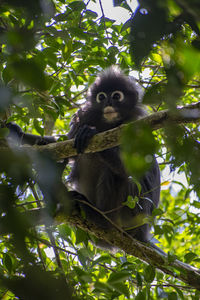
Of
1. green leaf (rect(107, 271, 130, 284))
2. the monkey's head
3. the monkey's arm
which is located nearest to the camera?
green leaf (rect(107, 271, 130, 284))

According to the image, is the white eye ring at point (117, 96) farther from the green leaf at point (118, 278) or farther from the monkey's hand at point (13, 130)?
the green leaf at point (118, 278)

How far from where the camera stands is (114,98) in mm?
4832

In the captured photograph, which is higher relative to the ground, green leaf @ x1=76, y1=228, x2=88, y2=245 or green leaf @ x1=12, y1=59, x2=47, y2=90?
green leaf @ x1=12, y1=59, x2=47, y2=90

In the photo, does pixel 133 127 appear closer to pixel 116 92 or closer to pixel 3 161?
pixel 3 161

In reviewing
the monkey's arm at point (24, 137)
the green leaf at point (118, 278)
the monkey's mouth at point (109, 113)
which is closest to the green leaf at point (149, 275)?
the green leaf at point (118, 278)

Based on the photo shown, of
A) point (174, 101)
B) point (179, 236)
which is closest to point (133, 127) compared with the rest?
point (174, 101)

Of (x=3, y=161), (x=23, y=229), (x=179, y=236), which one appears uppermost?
(x=3, y=161)

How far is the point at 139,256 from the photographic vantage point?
3.25m

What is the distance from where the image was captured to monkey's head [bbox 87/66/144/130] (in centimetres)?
470

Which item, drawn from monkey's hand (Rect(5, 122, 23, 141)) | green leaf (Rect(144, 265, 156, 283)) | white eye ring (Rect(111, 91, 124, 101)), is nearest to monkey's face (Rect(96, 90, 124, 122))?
white eye ring (Rect(111, 91, 124, 101))

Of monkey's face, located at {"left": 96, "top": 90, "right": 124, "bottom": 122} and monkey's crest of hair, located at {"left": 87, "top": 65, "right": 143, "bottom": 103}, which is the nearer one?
monkey's face, located at {"left": 96, "top": 90, "right": 124, "bottom": 122}

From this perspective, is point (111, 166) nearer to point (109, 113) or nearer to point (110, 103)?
point (109, 113)

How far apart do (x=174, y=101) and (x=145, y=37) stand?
252 millimetres

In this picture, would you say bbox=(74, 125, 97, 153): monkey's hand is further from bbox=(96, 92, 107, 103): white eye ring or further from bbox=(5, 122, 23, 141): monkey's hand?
bbox=(96, 92, 107, 103): white eye ring
